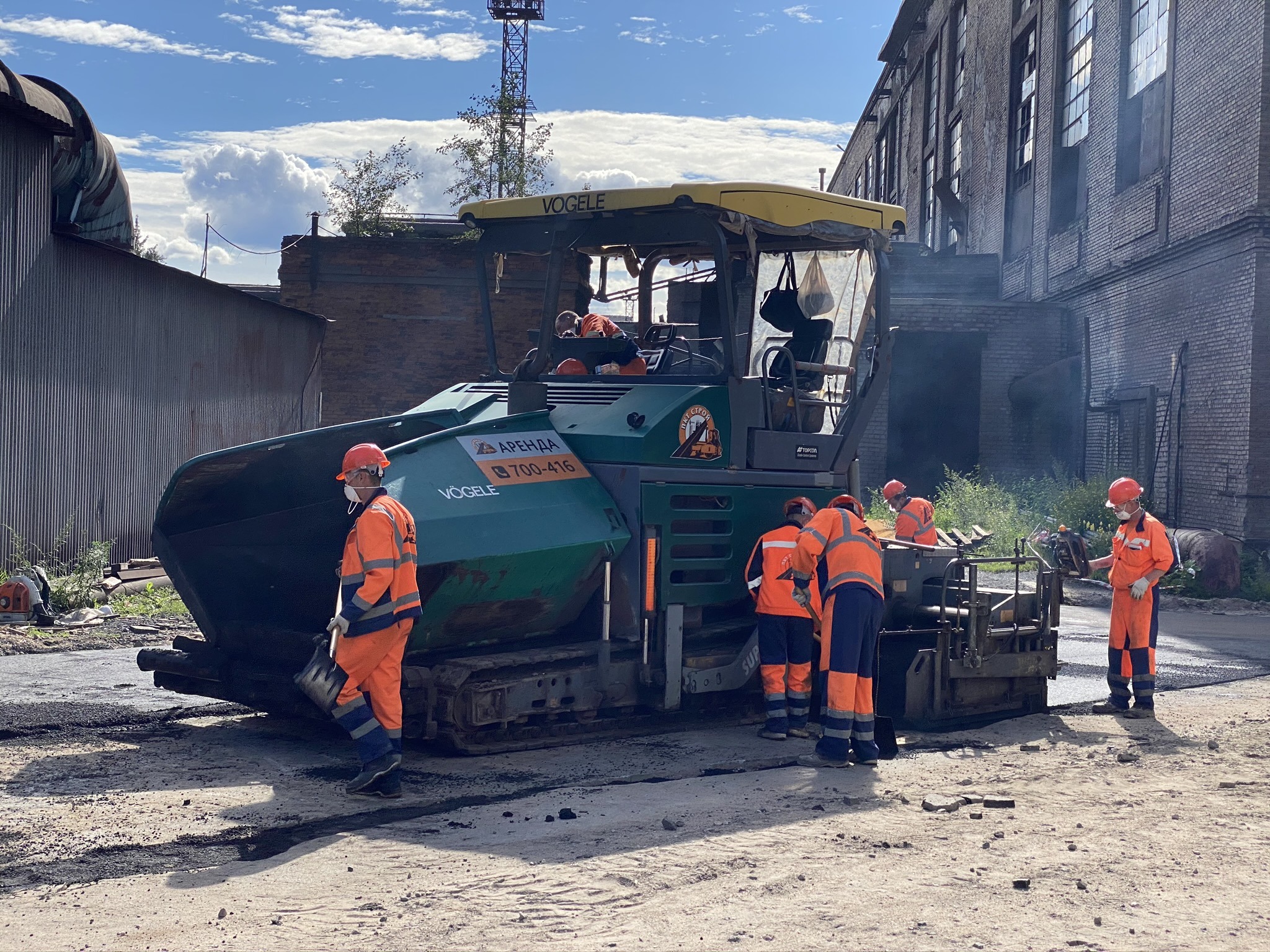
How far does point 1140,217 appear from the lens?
19531 mm

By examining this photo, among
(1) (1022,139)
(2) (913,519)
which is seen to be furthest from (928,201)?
(2) (913,519)

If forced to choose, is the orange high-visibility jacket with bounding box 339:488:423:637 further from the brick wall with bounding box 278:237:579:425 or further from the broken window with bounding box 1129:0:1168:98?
the brick wall with bounding box 278:237:579:425

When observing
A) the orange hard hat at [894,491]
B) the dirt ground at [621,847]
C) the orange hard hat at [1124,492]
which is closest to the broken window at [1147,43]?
the orange hard hat at [894,491]

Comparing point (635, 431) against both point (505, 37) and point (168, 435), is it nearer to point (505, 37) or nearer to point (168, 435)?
point (168, 435)

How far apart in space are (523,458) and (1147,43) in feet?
55.5

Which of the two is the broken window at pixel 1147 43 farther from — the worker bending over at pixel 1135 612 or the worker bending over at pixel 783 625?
the worker bending over at pixel 783 625

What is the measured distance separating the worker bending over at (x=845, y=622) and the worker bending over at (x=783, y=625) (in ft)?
0.51

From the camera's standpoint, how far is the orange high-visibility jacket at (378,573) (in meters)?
5.79

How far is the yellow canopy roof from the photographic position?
7.26 meters

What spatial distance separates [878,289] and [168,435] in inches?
394

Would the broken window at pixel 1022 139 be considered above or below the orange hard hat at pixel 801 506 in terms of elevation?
above

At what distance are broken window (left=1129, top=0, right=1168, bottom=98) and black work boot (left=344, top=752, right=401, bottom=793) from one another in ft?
56.7

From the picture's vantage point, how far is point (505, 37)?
37531 millimetres

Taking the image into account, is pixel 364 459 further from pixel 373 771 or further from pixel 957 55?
pixel 957 55
